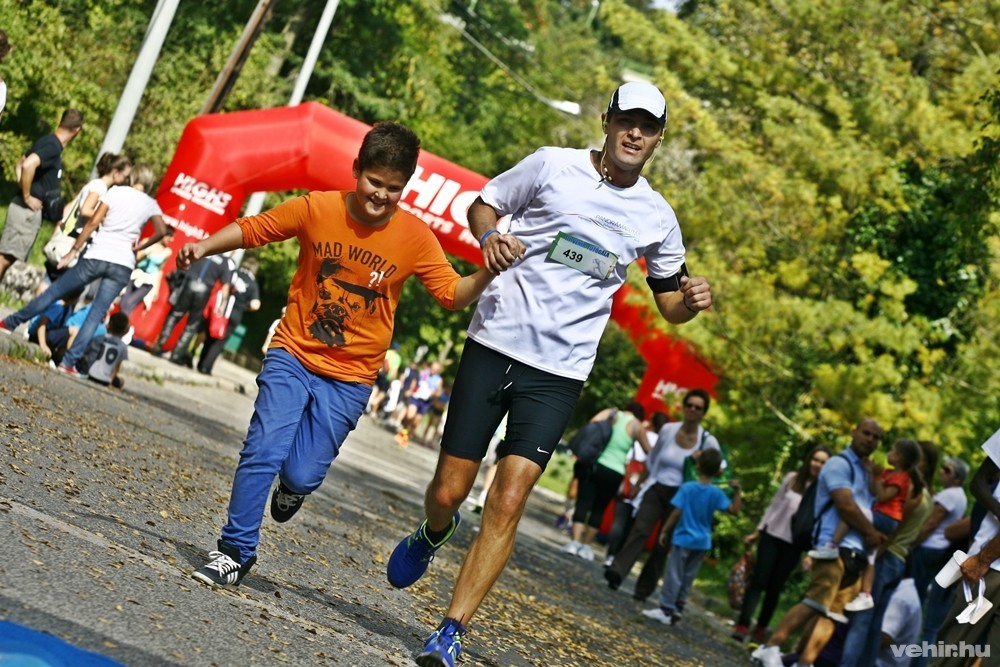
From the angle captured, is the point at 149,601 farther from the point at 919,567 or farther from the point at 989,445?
the point at 919,567

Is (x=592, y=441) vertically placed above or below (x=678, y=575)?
above

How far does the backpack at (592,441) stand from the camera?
56.1ft

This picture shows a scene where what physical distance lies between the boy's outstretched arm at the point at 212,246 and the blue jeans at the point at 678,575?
745cm

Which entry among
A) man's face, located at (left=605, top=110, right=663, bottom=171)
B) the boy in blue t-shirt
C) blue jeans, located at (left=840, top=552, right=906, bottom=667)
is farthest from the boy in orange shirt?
the boy in blue t-shirt

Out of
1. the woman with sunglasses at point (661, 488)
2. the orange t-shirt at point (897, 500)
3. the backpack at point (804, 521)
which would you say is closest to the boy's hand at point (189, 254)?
the orange t-shirt at point (897, 500)

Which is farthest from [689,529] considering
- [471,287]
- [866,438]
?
[471,287]

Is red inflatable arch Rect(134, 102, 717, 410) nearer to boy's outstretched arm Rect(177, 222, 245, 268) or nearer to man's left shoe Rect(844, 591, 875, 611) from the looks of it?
man's left shoe Rect(844, 591, 875, 611)

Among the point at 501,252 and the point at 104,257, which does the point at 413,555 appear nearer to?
the point at 501,252

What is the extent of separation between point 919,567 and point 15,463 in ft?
23.4

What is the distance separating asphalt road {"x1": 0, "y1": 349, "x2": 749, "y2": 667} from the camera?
5.12 metres

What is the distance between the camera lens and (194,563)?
21.2ft

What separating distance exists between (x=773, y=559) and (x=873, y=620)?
250 cm

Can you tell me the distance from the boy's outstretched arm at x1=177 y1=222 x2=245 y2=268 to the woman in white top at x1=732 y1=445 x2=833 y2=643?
28.5 feet

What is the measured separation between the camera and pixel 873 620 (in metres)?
11.9
